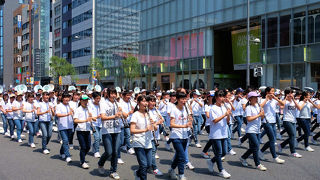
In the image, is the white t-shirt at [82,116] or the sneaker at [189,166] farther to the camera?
the white t-shirt at [82,116]

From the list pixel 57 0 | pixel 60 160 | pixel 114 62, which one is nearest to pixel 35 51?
pixel 57 0

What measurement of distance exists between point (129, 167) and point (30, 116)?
191 inches

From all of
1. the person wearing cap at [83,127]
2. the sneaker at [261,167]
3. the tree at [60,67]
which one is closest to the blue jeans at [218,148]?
the sneaker at [261,167]

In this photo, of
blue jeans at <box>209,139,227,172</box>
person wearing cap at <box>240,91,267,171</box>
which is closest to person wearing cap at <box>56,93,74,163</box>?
blue jeans at <box>209,139,227,172</box>

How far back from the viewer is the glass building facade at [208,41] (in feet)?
83.5

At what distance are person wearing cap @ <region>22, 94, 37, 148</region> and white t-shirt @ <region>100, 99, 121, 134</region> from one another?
198 inches

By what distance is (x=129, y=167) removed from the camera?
321 inches

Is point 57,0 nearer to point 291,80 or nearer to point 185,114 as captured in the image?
point 291,80

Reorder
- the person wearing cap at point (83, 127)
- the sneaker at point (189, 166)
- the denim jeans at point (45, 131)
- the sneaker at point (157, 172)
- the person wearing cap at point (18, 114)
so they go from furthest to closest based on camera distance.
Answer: the person wearing cap at point (18, 114), the denim jeans at point (45, 131), the person wearing cap at point (83, 127), the sneaker at point (189, 166), the sneaker at point (157, 172)

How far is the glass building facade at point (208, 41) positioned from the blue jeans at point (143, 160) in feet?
70.5

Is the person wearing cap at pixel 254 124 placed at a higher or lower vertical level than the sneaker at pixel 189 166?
higher

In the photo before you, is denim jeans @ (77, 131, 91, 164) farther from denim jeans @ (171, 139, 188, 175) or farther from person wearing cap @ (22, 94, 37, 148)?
person wearing cap @ (22, 94, 37, 148)

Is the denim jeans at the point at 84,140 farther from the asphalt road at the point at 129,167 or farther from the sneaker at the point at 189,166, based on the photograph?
the sneaker at the point at 189,166

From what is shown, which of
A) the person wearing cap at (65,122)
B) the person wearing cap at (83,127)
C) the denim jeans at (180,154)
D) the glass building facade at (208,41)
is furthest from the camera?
the glass building facade at (208,41)
